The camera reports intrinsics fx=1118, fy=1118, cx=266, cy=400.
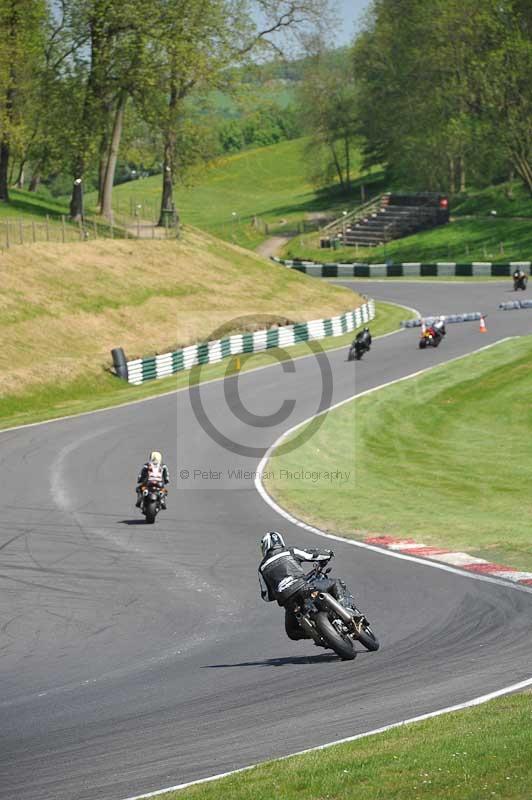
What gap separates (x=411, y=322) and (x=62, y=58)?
103 feet

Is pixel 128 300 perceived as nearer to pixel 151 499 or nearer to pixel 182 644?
pixel 151 499

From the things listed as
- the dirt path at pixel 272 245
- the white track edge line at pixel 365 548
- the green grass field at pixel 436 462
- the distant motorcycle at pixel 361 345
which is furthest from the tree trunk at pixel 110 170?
the white track edge line at pixel 365 548

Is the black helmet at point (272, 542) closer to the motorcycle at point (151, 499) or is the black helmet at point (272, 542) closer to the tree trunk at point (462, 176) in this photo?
the motorcycle at point (151, 499)

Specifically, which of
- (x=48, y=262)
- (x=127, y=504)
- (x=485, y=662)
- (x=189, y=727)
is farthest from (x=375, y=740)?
(x=48, y=262)

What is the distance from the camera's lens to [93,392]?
47.8 m

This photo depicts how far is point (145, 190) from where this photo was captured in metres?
159

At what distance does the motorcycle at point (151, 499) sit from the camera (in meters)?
24.5

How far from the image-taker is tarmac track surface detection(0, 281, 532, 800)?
10906 millimetres

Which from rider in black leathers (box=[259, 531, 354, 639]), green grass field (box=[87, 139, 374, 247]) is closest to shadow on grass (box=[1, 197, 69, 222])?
green grass field (box=[87, 139, 374, 247])

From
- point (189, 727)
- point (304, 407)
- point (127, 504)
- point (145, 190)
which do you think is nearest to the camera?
point (189, 727)

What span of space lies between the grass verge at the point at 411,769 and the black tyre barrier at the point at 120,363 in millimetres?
39653

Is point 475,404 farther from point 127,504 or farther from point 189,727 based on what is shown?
point 189,727

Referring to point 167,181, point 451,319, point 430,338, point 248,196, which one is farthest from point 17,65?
point 248,196

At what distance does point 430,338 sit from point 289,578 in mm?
38759
